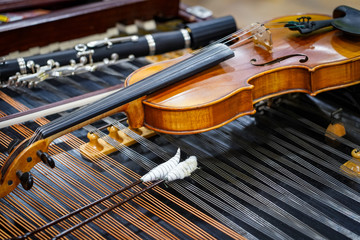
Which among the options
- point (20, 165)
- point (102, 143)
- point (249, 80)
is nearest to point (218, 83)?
point (249, 80)

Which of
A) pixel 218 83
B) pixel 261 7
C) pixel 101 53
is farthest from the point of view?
pixel 261 7

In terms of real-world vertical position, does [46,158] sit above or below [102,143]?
above

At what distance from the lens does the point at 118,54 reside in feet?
10.8

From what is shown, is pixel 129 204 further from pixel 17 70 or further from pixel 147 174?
pixel 17 70

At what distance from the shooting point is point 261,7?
429cm

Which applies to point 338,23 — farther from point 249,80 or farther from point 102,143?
point 102,143

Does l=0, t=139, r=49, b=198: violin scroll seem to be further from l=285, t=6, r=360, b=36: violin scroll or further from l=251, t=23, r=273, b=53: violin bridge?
l=285, t=6, r=360, b=36: violin scroll

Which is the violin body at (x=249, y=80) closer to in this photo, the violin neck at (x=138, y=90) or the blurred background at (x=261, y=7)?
the violin neck at (x=138, y=90)

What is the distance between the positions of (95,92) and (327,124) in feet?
4.20

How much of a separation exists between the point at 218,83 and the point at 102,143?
66 centimetres

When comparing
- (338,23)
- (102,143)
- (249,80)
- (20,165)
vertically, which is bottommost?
(102,143)

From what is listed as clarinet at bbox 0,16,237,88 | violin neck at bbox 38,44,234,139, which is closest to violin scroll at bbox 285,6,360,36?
violin neck at bbox 38,44,234,139

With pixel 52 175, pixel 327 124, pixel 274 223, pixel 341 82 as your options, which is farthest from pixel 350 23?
pixel 52 175

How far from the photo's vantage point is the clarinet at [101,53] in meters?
3.10
